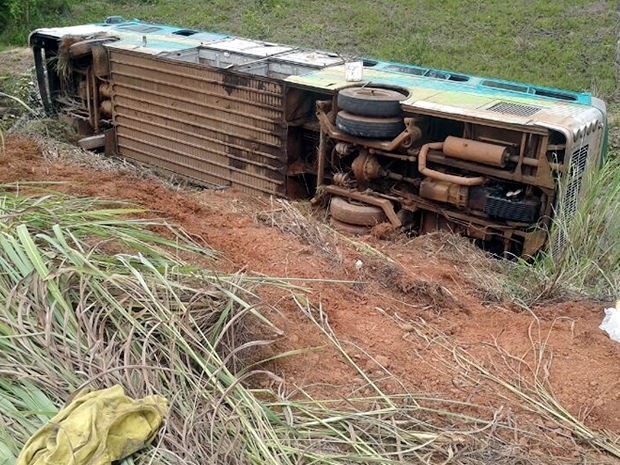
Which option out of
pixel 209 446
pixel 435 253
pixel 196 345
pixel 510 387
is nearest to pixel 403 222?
pixel 435 253

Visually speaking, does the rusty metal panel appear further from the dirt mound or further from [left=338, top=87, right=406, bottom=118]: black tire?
the dirt mound

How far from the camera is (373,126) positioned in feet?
20.8

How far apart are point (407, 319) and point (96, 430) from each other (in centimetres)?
207

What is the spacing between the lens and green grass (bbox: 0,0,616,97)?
38.9 ft

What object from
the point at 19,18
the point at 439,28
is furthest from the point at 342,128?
the point at 19,18

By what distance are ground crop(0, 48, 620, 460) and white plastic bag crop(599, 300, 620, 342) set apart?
0.06m

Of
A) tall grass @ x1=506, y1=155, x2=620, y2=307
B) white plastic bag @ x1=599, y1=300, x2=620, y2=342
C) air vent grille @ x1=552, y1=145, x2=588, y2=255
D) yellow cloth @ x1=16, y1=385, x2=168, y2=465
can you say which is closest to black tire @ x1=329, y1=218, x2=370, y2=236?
tall grass @ x1=506, y1=155, x2=620, y2=307

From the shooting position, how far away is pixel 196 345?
3264 millimetres

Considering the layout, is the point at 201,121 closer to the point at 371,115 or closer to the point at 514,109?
the point at 371,115

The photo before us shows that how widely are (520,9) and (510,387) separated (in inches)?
481

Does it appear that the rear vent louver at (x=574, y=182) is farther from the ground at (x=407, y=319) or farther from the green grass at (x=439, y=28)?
the green grass at (x=439, y=28)

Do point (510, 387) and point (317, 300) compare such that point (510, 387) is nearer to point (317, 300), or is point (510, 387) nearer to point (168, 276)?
point (317, 300)

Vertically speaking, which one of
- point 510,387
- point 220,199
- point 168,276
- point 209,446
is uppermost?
point 168,276

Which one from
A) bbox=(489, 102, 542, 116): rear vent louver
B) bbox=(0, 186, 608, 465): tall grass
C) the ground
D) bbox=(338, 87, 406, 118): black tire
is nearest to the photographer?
bbox=(0, 186, 608, 465): tall grass
